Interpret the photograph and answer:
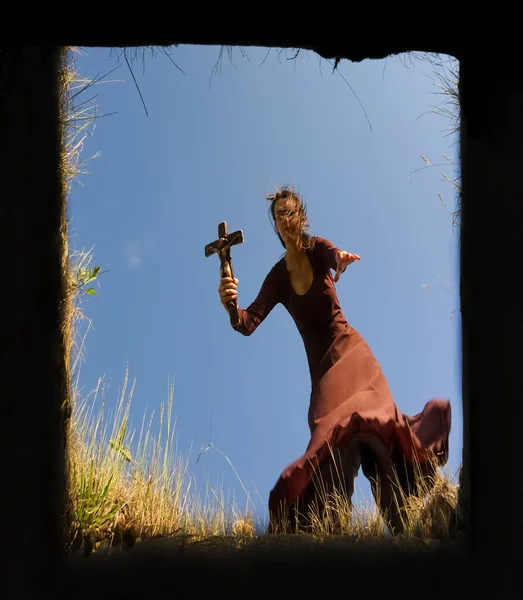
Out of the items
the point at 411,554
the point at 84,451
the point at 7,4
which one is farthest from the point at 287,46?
the point at 84,451

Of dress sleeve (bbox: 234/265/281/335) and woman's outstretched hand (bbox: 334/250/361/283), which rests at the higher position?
woman's outstretched hand (bbox: 334/250/361/283)

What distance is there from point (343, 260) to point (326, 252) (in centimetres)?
19

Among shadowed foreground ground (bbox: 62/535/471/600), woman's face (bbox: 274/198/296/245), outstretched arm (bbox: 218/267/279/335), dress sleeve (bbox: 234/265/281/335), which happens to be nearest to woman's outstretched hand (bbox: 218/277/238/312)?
outstretched arm (bbox: 218/267/279/335)

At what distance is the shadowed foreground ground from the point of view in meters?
1.51

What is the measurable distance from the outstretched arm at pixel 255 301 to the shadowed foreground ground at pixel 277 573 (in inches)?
84.3

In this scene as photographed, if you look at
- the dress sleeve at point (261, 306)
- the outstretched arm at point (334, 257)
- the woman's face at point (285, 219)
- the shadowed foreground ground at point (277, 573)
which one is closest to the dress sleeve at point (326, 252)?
the outstretched arm at point (334, 257)

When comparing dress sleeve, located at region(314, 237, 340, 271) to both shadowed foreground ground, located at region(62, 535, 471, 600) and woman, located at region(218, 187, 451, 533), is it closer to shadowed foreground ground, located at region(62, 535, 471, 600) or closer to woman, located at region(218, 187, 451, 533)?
woman, located at region(218, 187, 451, 533)

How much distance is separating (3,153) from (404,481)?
2.35m

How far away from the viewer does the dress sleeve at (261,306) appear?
12.4ft

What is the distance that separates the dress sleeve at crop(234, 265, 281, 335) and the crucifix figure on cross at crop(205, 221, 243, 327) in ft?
0.25

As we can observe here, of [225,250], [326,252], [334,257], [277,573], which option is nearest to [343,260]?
[334,257]

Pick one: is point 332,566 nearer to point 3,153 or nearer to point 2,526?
point 2,526

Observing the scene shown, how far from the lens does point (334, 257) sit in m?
3.69

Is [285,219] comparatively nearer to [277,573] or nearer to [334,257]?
[334,257]
